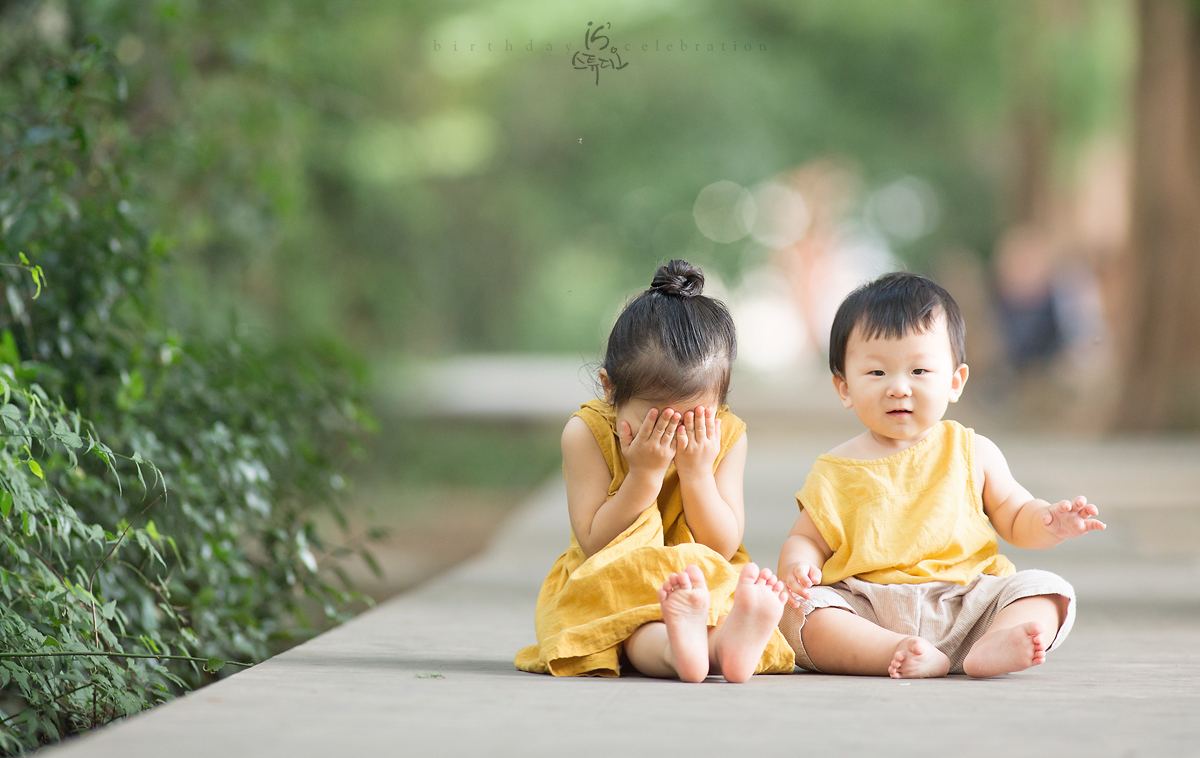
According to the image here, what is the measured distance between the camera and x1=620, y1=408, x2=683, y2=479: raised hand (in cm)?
274

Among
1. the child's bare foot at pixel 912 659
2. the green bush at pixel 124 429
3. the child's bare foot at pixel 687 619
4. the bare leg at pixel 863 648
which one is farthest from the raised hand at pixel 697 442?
the green bush at pixel 124 429

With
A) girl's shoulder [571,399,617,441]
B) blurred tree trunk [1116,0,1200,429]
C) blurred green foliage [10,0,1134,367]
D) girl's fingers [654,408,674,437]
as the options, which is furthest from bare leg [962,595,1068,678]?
blurred tree trunk [1116,0,1200,429]

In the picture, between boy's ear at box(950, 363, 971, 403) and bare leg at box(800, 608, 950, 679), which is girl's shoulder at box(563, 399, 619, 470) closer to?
bare leg at box(800, 608, 950, 679)

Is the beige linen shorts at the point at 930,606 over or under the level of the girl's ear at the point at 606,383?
under

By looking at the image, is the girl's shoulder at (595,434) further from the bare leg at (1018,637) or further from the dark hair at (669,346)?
the bare leg at (1018,637)

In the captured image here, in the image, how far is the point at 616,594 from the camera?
2824 mm

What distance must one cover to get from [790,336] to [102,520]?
36784 mm

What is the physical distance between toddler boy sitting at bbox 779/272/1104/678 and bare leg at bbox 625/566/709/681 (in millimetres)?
266

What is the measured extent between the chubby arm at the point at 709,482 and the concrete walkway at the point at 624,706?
1.08ft

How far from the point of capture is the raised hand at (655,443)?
8.98ft

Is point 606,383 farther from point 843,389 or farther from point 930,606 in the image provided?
point 930,606

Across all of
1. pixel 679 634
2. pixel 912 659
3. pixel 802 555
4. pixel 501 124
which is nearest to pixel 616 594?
pixel 679 634

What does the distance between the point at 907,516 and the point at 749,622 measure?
538mm

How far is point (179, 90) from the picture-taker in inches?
211
